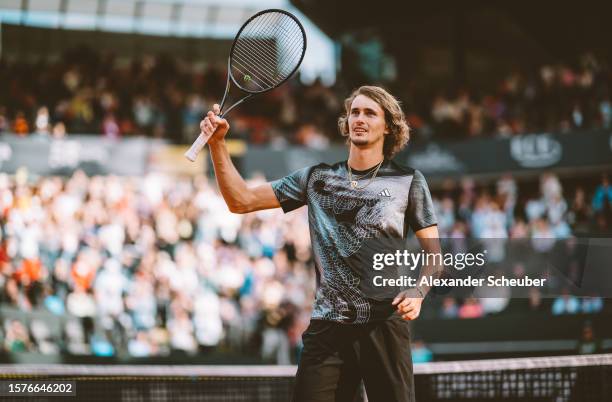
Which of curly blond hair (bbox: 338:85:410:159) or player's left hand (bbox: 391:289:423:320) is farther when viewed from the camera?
curly blond hair (bbox: 338:85:410:159)

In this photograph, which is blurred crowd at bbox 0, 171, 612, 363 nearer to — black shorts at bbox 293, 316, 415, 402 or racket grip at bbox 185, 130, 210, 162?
black shorts at bbox 293, 316, 415, 402

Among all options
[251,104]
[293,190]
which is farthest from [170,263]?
[293,190]

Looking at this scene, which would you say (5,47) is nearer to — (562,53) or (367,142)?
(562,53)

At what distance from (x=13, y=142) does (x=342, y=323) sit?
1318cm

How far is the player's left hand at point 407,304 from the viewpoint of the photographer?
3365mm

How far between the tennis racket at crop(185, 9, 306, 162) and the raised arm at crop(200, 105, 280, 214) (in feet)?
2.26

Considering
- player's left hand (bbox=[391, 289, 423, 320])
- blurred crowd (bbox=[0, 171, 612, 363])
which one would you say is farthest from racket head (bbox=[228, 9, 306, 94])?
blurred crowd (bbox=[0, 171, 612, 363])

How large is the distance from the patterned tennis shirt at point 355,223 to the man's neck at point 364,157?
3 cm

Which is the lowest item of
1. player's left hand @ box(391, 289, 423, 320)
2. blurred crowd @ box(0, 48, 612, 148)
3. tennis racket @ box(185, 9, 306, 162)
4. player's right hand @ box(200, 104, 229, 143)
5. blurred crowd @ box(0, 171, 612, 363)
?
blurred crowd @ box(0, 171, 612, 363)

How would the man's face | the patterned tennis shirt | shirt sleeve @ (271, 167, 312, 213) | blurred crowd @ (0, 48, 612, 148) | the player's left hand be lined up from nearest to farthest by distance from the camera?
the player's left hand, the patterned tennis shirt, the man's face, shirt sleeve @ (271, 167, 312, 213), blurred crowd @ (0, 48, 612, 148)

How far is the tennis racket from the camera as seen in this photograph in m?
4.27

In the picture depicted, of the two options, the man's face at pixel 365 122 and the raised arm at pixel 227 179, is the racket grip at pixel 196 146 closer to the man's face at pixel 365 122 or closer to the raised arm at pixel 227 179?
the raised arm at pixel 227 179

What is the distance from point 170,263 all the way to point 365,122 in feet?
34.3

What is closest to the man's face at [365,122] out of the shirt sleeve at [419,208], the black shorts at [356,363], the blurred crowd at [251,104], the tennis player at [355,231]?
the tennis player at [355,231]
